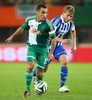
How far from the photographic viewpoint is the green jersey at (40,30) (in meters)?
13.5

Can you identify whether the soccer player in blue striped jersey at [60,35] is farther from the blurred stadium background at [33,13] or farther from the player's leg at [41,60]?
the blurred stadium background at [33,13]

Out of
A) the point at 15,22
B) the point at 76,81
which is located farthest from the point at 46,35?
the point at 15,22

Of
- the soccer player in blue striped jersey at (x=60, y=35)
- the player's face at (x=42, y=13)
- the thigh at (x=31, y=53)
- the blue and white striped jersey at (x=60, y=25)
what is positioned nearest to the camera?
the player's face at (x=42, y=13)

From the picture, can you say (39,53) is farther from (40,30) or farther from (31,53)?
(40,30)

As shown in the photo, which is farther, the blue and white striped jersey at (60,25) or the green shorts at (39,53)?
the blue and white striped jersey at (60,25)

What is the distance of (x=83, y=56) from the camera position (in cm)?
3125

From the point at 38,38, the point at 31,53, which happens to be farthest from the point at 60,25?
the point at 31,53

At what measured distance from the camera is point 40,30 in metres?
13.5

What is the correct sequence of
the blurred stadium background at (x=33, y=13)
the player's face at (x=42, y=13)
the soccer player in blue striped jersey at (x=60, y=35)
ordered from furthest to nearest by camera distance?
the blurred stadium background at (x=33, y=13)
the soccer player in blue striped jersey at (x=60, y=35)
the player's face at (x=42, y=13)

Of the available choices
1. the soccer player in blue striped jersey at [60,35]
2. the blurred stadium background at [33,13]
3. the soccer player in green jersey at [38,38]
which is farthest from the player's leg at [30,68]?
the blurred stadium background at [33,13]

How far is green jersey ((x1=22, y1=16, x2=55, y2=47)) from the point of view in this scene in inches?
532

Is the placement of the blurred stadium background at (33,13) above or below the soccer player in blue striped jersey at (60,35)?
above

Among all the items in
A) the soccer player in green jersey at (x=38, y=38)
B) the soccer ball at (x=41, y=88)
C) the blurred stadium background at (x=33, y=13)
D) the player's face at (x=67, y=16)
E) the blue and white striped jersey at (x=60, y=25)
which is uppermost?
the blurred stadium background at (x=33, y=13)

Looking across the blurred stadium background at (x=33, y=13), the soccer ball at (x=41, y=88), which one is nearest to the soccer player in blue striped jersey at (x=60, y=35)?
the soccer ball at (x=41, y=88)
